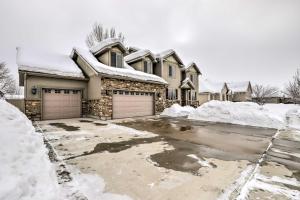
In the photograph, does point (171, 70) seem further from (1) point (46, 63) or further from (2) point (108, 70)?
(1) point (46, 63)

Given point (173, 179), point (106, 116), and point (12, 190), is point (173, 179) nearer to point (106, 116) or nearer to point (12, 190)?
point (12, 190)

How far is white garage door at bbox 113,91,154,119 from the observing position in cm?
1234

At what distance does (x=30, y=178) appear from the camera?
2297mm

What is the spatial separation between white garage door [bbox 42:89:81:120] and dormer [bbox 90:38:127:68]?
12.6ft

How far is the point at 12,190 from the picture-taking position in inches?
75.0

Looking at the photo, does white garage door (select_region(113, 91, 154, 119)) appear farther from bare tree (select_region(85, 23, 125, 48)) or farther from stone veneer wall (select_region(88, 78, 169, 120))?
bare tree (select_region(85, 23, 125, 48))

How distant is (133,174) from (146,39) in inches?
1074

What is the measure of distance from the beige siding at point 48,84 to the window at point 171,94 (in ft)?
30.0

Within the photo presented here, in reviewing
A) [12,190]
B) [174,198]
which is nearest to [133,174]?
[174,198]

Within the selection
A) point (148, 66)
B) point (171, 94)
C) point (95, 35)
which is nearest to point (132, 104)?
point (148, 66)

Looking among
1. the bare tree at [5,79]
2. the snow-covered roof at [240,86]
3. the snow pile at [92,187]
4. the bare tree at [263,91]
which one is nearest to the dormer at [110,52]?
the snow pile at [92,187]

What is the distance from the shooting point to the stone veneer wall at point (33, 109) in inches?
406

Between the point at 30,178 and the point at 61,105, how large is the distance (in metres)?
10.8

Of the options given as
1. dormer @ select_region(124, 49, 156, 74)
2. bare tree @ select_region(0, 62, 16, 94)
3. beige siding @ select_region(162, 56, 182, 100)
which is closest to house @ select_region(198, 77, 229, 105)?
beige siding @ select_region(162, 56, 182, 100)
